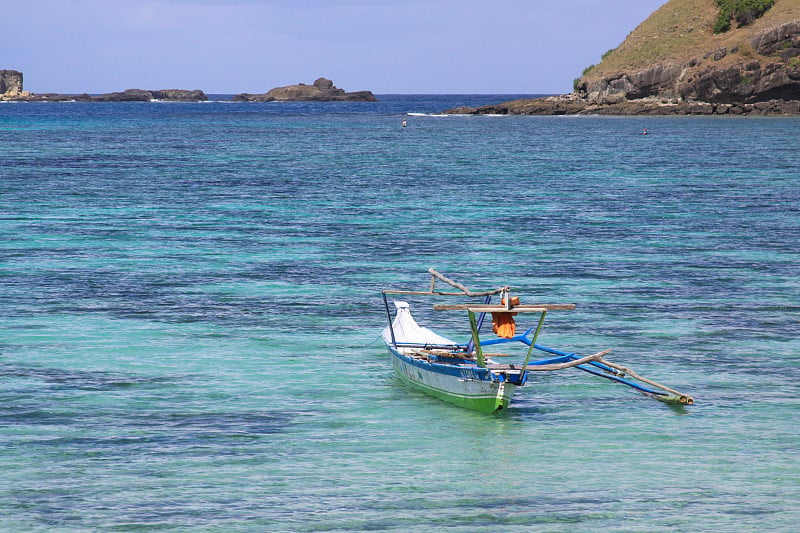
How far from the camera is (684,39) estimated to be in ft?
601

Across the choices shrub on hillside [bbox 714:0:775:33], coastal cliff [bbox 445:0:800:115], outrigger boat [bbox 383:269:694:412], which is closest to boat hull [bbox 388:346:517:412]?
outrigger boat [bbox 383:269:694:412]

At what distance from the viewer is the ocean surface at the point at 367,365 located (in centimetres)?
1636

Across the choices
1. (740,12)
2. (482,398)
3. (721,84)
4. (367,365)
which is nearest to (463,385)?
(482,398)

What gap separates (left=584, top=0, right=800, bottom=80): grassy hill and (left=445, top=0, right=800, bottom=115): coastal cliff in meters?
0.18

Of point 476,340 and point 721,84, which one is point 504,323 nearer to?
point 476,340

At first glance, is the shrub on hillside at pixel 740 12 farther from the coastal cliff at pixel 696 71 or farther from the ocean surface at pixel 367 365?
the ocean surface at pixel 367 365

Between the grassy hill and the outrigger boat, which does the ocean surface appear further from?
the grassy hill

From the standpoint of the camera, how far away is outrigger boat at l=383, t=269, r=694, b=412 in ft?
63.4

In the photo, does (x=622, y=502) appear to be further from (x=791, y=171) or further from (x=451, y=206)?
(x=791, y=171)

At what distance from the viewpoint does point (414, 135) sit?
129625 millimetres

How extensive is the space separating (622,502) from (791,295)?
1756cm

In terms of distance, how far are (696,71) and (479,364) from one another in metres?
152

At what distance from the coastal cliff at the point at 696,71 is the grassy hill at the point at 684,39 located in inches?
6.9

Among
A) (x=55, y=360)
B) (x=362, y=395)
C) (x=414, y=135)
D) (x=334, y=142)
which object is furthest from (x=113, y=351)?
(x=414, y=135)
